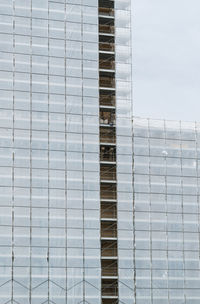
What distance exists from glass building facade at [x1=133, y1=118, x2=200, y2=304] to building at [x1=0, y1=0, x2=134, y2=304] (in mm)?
1380

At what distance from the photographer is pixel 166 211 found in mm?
76375

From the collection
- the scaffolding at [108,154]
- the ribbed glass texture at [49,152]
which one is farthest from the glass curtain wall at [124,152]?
the ribbed glass texture at [49,152]

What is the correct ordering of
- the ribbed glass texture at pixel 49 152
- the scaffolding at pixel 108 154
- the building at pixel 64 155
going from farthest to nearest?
the scaffolding at pixel 108 154 < the building at pixel 64 155 < the ribbed glass texture at pixel 49 152

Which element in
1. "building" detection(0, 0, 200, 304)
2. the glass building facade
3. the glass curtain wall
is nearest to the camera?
→ "building" detection(0, 0, 200, 304)

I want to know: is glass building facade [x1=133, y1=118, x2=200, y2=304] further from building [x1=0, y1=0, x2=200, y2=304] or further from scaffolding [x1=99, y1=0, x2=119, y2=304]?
scaffolding [x1=99, y1=0, x2=119, y2=304]

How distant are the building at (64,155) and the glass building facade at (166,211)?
4.53 ft

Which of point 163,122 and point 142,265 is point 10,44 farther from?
point 142,265

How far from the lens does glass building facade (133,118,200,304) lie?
73.9m

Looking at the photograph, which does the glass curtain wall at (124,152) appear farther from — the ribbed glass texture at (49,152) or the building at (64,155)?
the ribbed glass texture at (49,152)

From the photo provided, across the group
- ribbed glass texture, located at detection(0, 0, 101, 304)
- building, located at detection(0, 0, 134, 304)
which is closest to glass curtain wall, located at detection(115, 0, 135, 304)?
building, located at detection(0, 0, 134, 304)

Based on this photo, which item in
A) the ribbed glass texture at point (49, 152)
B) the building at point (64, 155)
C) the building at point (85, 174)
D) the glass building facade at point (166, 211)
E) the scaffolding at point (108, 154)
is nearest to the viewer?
the ribbed glass texture at point (49, 152)

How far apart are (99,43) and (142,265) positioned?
79.9 feet

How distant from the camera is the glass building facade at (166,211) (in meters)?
73.9

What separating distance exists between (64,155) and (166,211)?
12153 millimetres
